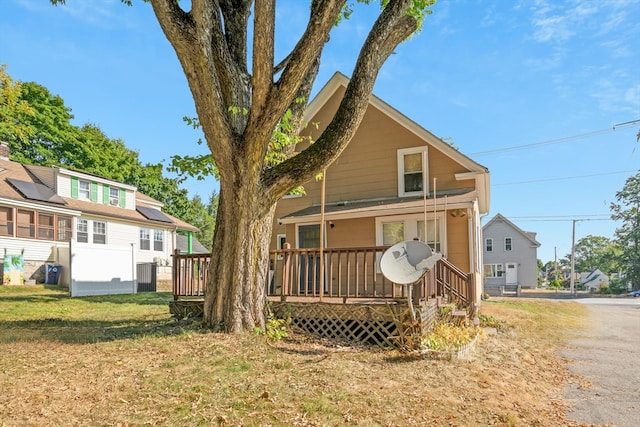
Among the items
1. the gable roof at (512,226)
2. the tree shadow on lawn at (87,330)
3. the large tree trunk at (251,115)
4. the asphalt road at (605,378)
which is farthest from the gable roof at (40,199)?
the gable roof at (512,226)

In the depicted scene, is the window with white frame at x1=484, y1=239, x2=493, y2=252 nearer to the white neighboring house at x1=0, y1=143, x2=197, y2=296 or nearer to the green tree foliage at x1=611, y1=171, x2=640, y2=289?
the green tree foliage at x1=611, y1=171, x2=640, y2=289

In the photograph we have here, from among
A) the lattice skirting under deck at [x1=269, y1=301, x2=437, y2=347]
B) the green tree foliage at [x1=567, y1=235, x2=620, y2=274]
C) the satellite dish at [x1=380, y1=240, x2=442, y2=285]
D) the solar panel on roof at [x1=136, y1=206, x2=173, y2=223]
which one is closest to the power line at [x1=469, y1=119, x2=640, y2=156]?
the lattice skirting under deck at [x1=269, y1=301, x2=437, y2=347]

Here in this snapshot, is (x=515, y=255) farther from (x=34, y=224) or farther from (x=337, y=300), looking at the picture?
(x=34, y=224)

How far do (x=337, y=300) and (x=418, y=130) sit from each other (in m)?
7.22

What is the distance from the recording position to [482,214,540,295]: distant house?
39.7 metres

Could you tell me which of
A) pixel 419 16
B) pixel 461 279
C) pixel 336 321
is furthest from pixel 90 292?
pixel 419 16

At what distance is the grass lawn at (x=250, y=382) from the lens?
12.6 feet

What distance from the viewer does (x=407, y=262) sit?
6824mm

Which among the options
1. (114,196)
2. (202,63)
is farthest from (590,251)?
(202,63)

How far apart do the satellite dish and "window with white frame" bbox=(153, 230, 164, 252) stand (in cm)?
2420

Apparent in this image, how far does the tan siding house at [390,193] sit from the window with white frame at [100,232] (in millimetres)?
14795

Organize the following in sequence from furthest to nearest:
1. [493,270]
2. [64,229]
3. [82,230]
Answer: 1. [493,270]
2. [82,230]
3. [64,229]

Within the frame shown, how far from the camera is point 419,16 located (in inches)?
358

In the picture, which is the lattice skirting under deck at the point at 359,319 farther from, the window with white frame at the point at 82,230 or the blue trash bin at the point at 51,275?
the window with white frame at the point at 82,230
